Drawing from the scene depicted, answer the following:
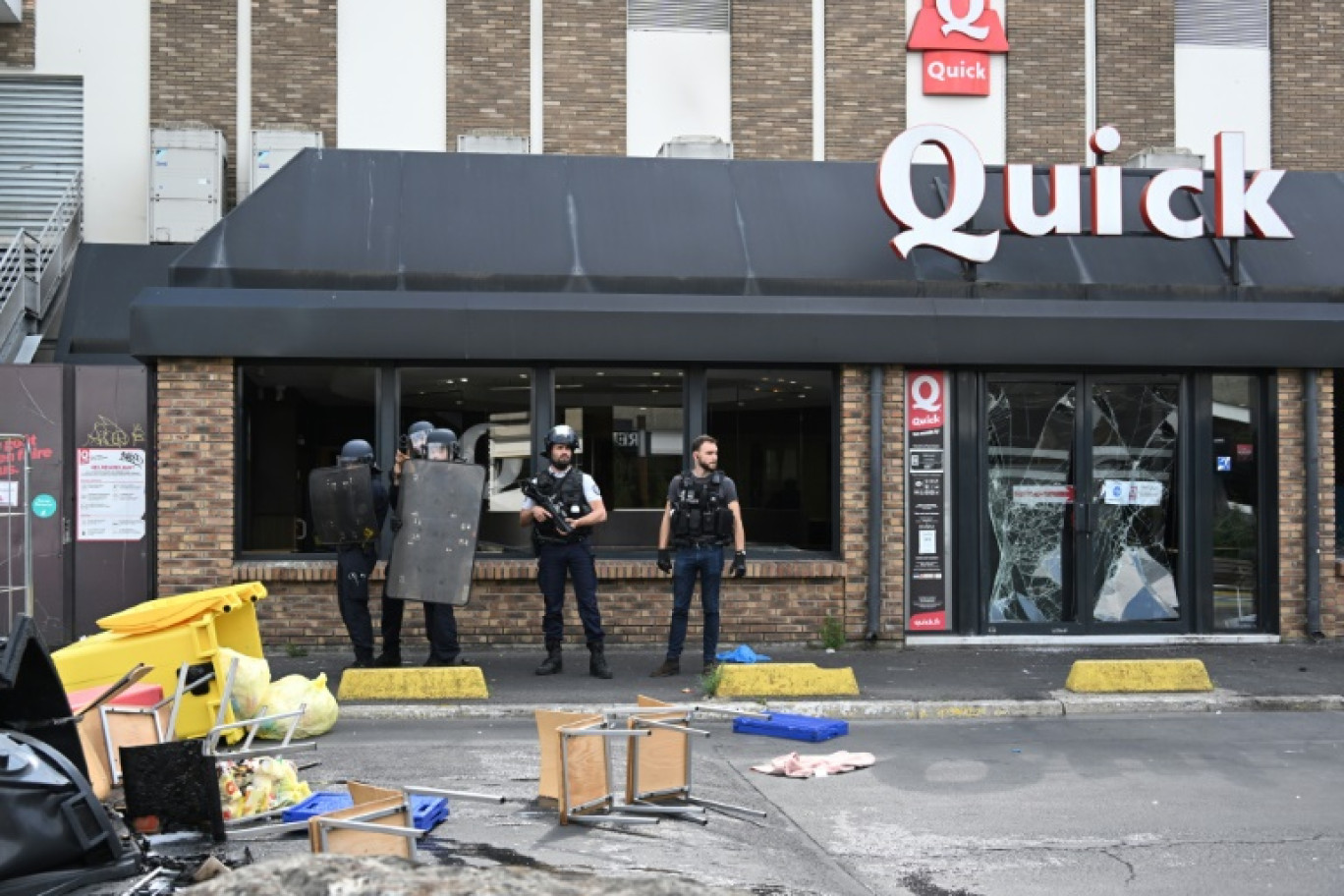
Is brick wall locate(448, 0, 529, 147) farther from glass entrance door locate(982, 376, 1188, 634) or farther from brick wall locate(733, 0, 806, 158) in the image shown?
glass entrance door locate(982, 376, 1188, 634)

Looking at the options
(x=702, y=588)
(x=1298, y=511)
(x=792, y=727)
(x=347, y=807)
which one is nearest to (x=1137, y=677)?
(x=792, y=727)

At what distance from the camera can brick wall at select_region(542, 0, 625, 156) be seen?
59.0 feet

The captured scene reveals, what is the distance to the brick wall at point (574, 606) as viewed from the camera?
1287 cm

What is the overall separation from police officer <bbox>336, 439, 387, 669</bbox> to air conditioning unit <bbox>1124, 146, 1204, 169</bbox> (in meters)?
10.3

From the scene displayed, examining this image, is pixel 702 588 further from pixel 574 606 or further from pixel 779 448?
pixel 779 448

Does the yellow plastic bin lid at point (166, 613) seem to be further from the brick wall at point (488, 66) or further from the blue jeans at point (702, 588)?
the brick wall at point (488, 66)

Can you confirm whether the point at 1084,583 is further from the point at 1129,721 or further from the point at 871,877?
the point at 871,877

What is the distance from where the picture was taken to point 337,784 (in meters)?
Result: 7.67

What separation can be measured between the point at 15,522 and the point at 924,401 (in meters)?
8.28

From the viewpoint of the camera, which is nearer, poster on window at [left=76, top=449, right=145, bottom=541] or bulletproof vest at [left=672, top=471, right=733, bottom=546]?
bulletproof vest at [left=672, top=471, right=733, bottom=546]

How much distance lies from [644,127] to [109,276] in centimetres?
655

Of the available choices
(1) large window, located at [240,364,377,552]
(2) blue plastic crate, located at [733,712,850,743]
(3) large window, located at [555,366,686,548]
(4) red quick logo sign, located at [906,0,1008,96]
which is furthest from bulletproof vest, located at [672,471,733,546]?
(4) red quick logo sign, located at [906,0,1008,96]

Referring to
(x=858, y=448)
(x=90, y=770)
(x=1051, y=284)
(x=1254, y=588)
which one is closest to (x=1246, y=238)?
(x=1051, y=284)

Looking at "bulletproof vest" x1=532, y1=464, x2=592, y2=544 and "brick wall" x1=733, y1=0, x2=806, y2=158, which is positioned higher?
"brick wall" x1=733, y1=0, x2=806, y2=158
